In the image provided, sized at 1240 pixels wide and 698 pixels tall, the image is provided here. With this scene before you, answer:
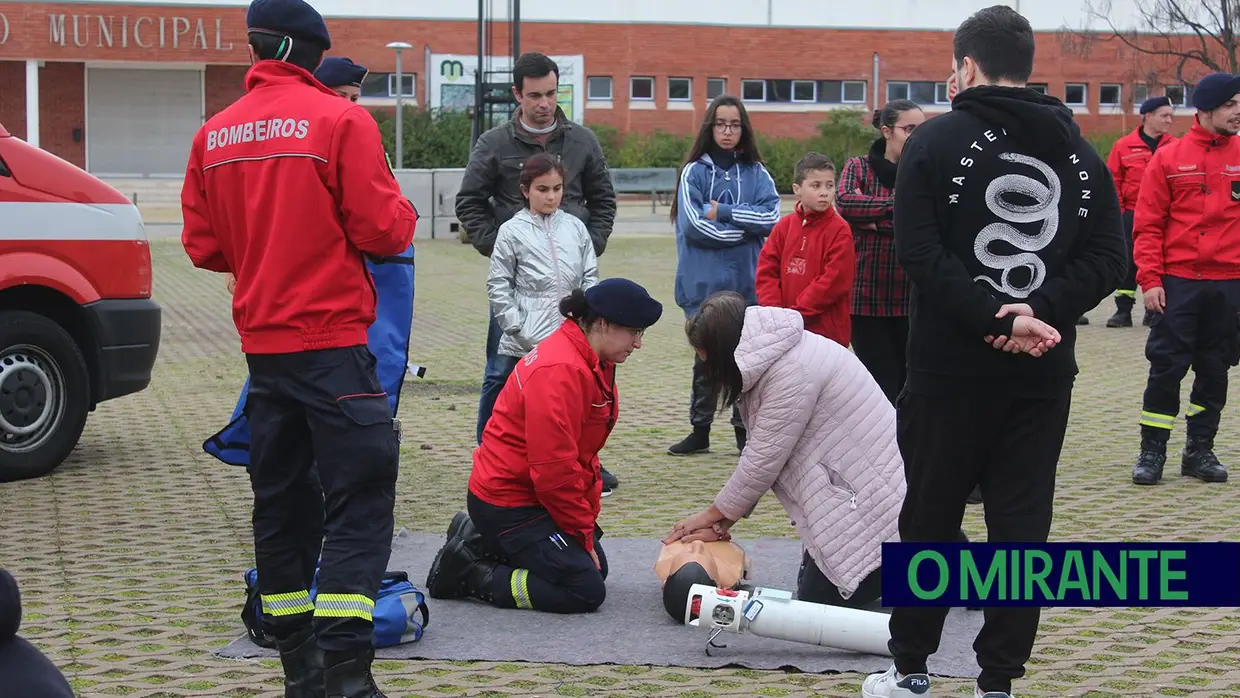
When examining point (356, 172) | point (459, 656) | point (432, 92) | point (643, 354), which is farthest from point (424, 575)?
point (432, 92)

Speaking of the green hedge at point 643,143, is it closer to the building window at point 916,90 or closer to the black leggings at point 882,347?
the building window at point 916,90

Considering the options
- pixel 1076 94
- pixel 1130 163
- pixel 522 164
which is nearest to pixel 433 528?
pixel 522 164

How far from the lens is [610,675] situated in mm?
5172

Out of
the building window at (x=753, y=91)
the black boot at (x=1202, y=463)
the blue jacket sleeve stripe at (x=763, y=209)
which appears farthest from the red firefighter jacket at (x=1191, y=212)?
the building window at (x=753, y=91)

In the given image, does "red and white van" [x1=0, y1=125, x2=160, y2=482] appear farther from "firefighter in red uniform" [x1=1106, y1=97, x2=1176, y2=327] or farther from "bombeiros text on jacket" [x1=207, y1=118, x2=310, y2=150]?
"firefighter in red uniform" [x1=1106, y1=97, x2=1176, y2=327]

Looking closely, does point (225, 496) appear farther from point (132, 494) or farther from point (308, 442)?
point (308, 442)

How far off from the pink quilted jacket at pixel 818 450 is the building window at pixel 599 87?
51.6 metres

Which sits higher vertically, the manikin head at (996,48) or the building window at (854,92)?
the building window at (854,92)

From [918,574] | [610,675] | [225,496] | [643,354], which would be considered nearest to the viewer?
[918,574]

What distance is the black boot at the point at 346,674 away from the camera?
460 cm

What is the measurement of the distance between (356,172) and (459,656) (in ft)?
5.69

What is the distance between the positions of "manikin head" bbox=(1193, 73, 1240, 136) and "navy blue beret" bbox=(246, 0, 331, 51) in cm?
523

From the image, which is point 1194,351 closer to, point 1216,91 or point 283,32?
point 1216,91

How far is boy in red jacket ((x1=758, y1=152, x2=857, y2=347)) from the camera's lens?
820 cm
